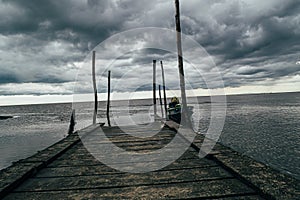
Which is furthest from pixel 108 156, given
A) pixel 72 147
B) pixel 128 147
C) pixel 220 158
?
pixel 220 158

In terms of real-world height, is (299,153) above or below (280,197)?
below

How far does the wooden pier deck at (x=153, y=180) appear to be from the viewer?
2426 mm

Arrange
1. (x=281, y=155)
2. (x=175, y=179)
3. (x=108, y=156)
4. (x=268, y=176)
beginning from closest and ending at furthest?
(x=268, y=176)
(x=175, y=179)
(x=108, y=156)
(x=281, y=155)

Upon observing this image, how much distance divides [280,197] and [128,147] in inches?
152

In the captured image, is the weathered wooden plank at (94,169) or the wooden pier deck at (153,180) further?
the weathered wooden plank at (94,169)

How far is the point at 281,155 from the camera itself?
579 inches

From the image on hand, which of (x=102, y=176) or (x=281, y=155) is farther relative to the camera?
(x=281, y=155)

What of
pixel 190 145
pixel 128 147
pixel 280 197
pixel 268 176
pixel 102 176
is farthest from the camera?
pixel 128 147

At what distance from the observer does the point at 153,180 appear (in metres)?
2.98

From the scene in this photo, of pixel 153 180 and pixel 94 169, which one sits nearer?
pixel 153 180

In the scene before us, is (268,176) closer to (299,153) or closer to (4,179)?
(4,179)

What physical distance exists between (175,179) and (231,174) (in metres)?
0.80

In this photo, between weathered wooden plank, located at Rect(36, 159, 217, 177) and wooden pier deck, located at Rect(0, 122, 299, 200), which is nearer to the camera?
wooden pier deck, located at Rect(0, 122, 299, 200)

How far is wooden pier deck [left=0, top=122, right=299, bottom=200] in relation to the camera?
2426mm
